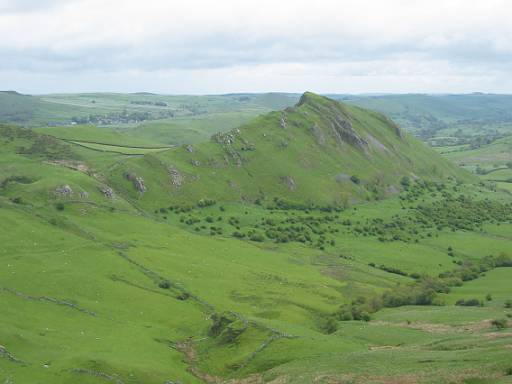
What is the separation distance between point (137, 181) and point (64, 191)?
113 feet

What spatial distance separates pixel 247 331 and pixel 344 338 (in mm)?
16968

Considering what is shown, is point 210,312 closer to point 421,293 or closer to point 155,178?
point 421,293

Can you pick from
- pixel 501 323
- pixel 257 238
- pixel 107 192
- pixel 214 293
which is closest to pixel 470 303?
pixel 501 323

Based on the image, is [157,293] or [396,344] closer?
[396,344]

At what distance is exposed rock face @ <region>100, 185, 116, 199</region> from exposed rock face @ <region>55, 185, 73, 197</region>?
12441 millimetres

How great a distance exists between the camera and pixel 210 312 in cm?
10781

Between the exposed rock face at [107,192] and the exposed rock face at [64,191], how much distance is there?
12.4m

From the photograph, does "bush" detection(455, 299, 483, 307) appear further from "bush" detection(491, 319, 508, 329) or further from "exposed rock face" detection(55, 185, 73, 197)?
"exposed rock face" detection(55, 185, 73, 197)

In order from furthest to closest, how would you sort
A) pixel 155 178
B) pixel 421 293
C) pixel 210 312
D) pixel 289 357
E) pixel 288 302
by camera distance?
1. pixel 155 178
2. pixel 421 293
3. pixel 288 302
4. pixel 210 312
5. pixel 289 357

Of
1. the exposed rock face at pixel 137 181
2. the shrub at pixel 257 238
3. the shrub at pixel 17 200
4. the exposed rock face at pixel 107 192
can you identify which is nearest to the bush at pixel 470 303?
the shrub at pixel 257 238

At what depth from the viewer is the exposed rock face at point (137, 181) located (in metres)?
190

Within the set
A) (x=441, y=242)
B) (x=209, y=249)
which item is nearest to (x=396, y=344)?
(x=209, y=249)

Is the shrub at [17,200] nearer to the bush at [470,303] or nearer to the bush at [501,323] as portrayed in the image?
the bush at [470,303]

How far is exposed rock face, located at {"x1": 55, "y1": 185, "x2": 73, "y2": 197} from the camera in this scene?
159 meters
